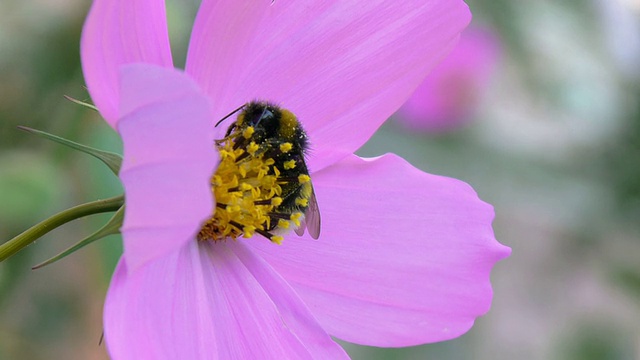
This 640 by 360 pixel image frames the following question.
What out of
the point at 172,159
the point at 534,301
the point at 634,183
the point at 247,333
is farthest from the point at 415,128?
the point at 172,159

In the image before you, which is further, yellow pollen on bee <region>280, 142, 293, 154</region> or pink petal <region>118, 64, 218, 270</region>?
yellow pollen on bee <region>280, 142, 293, 154</region>

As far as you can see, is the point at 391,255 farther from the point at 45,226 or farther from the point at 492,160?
the point at 492,160

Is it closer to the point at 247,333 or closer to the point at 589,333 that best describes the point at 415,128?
the point at 589,333

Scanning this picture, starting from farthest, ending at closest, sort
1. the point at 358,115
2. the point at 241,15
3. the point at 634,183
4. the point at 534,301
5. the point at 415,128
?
1. the point at 534,301
2. the point at 415,128
3. the point at 634,183
4. the point at 358,115
5. the point at 241,15

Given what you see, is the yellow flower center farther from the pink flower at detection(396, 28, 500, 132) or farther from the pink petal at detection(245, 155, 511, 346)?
the pink flower at detection(396, 28, 500, 132)

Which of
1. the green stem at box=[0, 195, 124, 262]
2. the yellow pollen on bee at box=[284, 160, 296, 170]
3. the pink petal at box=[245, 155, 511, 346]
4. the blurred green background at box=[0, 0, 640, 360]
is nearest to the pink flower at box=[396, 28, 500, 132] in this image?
the blurred green background at box=[0, 0, 640, 360]

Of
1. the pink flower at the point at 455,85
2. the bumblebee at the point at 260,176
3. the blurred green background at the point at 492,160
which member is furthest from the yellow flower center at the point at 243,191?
the pink flower at the point at 455,85

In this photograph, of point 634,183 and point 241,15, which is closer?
point 241,15
